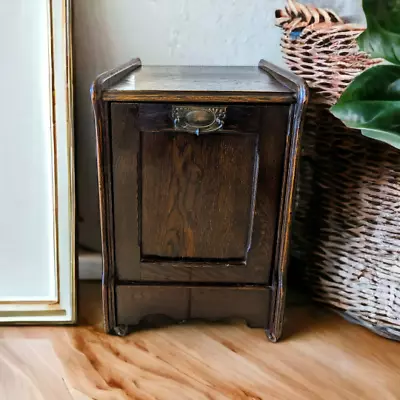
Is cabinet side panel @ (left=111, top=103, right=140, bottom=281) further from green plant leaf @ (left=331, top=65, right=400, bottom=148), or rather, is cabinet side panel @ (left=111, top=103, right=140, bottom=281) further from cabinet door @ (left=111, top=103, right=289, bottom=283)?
green plant leaf @ (left=331, top=65, right=400, bottom=148)

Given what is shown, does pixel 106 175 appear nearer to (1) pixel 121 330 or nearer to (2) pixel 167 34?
(1) pixel 121 330

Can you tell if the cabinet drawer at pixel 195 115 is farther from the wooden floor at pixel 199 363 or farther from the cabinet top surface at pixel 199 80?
the wooden floor at pixel 199 363

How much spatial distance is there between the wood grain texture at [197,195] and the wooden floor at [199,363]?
21cm

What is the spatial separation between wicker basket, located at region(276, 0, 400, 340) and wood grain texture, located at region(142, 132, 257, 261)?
23 centimetres

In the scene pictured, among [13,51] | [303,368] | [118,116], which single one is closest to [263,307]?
[303,368]

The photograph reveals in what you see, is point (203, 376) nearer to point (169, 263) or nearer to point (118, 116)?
point (169, 263)

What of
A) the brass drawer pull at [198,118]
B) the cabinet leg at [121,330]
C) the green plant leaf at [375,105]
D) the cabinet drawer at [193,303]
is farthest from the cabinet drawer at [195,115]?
the cabinet leg at [121,330]

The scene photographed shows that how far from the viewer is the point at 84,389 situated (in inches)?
41.1

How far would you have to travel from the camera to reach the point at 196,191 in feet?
3.52

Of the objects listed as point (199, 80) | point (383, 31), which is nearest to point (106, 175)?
point (199, 80)

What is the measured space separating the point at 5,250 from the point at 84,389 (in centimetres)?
38

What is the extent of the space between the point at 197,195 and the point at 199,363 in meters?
0.36

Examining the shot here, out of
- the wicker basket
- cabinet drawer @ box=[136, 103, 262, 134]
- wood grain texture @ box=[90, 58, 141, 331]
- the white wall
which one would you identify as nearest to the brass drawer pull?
cabinet drawer @ box=[136, 103, 262, 134]

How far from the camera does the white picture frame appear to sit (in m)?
1.10
